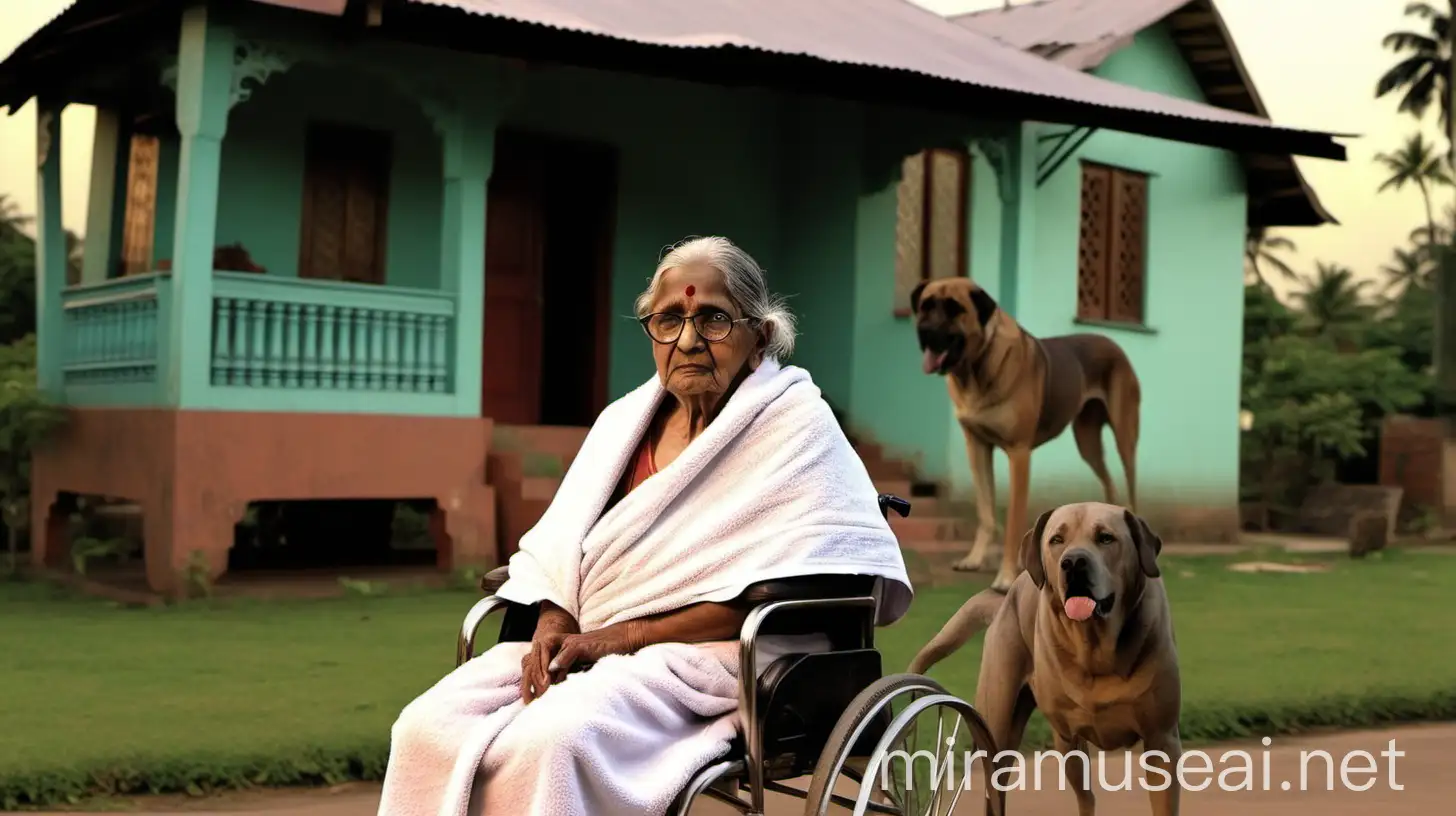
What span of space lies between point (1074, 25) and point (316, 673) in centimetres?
1336

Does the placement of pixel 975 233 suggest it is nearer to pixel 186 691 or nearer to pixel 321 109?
pixel 321 109

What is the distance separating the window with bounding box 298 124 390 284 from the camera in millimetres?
12750

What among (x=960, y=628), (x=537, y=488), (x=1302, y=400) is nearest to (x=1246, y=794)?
(x=960, y=628)

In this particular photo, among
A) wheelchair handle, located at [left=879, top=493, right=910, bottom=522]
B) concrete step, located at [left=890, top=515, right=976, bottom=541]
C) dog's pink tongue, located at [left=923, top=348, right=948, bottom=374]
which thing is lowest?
concrete step, located at [left=890, top=515, right=976, bottom=541]

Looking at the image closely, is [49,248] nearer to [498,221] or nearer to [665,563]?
[498,221]

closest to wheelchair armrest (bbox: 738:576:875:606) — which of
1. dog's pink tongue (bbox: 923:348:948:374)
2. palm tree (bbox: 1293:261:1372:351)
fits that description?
dog's pink tongue (bbox: 923:348:948:374)

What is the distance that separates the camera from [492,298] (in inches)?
537

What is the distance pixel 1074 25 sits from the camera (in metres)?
17.8

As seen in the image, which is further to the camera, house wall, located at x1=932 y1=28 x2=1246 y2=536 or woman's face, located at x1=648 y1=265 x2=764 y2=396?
house wall, located at x1=932 y1=28 x2=1246 y2=536

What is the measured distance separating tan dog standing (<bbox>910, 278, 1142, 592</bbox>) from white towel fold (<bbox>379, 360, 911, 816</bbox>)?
5.94 meters

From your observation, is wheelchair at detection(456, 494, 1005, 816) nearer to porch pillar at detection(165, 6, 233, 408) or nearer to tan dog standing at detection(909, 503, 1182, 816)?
tan dog standing at detection(909, 503, 1182, 816)

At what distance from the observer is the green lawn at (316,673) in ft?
17.1

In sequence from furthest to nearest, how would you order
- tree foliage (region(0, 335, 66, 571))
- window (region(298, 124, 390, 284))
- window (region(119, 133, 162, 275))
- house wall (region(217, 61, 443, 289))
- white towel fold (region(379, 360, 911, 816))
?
1. window (region(119, 133, 162, 275))
2. window (region(298, 124, 390, 284))
3. house wall (region(217, 61, 443, 289))
4. tree foliage (region(0, 335, 66, 571))
5. white towel fold (region(379, 360, 911, 816))

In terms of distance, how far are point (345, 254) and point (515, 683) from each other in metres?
9.85
